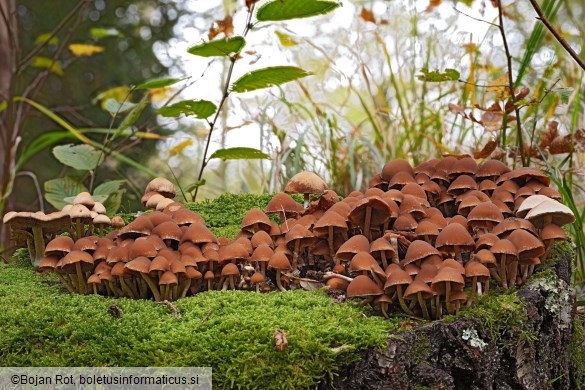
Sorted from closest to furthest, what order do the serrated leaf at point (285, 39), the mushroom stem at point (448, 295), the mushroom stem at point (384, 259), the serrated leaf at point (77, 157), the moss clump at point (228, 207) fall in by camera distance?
1. the mushroom stem at point (448, 295)
2. the mushroom stem at point (384, 259)
3. the moss clump at point (228, 207)
4. the serrated leaf at point (77, 157)
5. the serrated leaf at point (285, 39)

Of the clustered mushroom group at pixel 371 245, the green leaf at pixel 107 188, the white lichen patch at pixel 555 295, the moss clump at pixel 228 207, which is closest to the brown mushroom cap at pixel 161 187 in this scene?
the clustered mushroom group at pixel 371 245

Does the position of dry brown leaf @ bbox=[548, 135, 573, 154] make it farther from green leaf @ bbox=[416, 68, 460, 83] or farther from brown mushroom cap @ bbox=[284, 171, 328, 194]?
brown mushroom cap @ bbox=[284, 171, 328, 194]

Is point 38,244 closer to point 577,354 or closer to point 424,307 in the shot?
point 424,307

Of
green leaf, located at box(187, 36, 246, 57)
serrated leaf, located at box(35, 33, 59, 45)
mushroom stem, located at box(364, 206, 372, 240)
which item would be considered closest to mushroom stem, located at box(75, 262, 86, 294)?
mushroom stem, located at box(364, 206, 372, 240)

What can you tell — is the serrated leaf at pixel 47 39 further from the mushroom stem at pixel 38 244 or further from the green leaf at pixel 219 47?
the mushroom stem at pixel 38 244

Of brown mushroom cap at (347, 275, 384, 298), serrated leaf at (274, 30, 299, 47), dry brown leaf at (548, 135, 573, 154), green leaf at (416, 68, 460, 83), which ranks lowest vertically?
brown mushroom cap at (347, 275, 384, 298)

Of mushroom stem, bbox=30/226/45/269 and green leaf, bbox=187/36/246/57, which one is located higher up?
green leaf, bbox=187/36/246/57

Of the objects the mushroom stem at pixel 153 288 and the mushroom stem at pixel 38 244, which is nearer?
the mushroom stem at pixel 153 288
